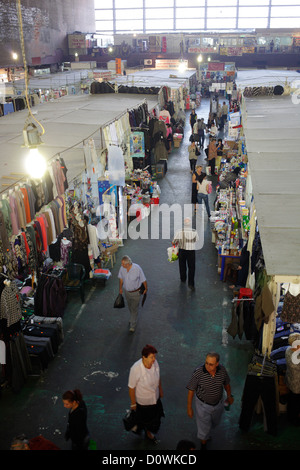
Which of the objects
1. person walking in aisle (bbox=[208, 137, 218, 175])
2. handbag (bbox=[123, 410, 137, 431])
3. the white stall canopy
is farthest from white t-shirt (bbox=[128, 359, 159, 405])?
person walking in aisle (bbox=[208, 137, 218, 175])

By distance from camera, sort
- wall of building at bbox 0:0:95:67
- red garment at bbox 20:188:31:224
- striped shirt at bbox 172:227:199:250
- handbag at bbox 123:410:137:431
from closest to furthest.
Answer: handbag at bbox 123:410:137:431 → red garment at bbox 20:188:31:224 → striped shirt at bbox 172:227:199:250 → wall of building at bbox 0:0:95:67

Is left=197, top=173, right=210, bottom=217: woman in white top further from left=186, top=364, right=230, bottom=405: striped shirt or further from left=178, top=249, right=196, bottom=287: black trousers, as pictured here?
left=186, top=364, right=230, bottom=405: striped shirt

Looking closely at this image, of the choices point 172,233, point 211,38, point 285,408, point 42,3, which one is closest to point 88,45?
point 42,3

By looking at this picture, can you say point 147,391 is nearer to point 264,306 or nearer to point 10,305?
point 264,306

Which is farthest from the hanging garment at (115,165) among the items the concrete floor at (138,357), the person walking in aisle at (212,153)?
the person walking in aisle at (212,153)

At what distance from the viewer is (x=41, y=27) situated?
34062mm

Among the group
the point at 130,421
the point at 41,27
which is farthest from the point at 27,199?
the point at 41,27

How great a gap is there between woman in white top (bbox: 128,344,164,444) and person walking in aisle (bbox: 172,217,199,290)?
3566 mm

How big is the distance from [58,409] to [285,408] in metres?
3.13

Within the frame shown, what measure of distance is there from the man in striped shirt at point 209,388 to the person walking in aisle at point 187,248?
375 centimetres

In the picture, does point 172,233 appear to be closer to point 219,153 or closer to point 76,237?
point 76,237

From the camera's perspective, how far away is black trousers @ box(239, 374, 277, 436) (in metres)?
4.87

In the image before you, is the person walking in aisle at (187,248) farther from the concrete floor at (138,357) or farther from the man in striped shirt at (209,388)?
the man in striped shirt at (209,388)
